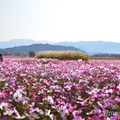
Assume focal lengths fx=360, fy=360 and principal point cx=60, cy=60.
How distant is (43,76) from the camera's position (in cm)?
934

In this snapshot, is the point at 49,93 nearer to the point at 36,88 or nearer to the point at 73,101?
the point at 36,88

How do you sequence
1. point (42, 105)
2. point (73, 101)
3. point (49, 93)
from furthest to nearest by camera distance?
1. point (49, 93)
2. point (73, 101)
3. point (42, 105)

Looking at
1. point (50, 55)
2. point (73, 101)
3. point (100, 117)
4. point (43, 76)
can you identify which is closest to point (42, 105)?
point (73, 101)

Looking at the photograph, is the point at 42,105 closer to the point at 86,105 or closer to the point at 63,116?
the point at 86,105

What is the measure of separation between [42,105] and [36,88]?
1523 millimetres

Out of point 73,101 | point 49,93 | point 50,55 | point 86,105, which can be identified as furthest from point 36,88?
point 50,55

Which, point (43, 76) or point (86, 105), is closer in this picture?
point (86, 105)

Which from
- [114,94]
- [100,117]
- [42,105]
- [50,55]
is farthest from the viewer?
[50,55]

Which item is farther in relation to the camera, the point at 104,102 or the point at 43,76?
the point at 43,76

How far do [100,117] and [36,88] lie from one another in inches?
107

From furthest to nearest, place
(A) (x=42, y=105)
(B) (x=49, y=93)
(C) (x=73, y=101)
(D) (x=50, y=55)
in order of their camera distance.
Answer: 1. (D) (x=50, y=55)
2. (B) (x=49, y=93)
3. (C) (x=73, y=101)
4. (A) (x=42, y=105)

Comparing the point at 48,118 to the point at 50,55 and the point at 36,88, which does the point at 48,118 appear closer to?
the point at 36,88

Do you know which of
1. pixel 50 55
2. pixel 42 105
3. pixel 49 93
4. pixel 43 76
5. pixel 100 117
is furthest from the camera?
pixel 50 55

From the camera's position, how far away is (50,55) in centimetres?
3556
